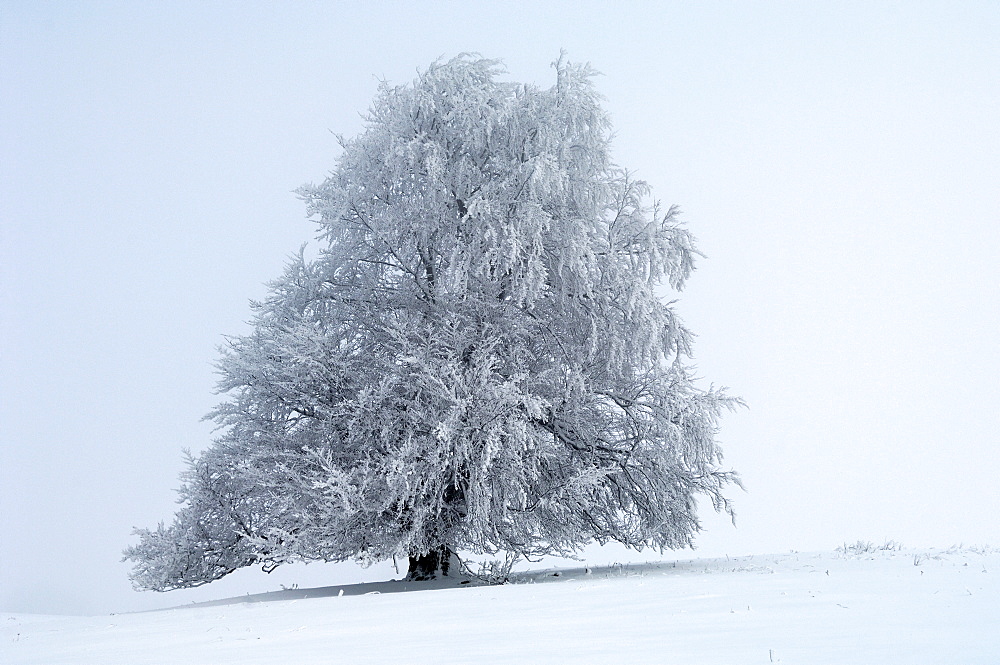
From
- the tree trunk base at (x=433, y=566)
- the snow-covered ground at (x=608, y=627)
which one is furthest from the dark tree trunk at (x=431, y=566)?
the snow-covered ground at (x=608, y=627)

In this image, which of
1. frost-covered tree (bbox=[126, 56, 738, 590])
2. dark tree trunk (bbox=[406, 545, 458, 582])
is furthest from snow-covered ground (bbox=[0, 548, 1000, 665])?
dark tree trunk (bbox=[406, 545, 458, 582])

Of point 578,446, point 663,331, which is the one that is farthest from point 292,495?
point 663,331

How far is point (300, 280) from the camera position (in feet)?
41.6

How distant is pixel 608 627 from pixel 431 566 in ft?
26.3

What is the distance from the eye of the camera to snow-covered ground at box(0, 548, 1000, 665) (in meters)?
3.65

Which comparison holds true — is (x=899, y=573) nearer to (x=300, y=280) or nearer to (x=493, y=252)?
(x=493, y=252)

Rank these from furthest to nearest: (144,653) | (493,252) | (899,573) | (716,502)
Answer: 1. (716,502)
2. (493,252)
3. (899,573)
4. (144,653)

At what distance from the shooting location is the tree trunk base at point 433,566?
39.7 feet

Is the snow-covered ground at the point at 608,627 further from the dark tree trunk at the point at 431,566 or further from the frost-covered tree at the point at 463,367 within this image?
the dark tree trunk at the point at 431,566

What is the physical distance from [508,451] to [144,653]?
6.19 meters

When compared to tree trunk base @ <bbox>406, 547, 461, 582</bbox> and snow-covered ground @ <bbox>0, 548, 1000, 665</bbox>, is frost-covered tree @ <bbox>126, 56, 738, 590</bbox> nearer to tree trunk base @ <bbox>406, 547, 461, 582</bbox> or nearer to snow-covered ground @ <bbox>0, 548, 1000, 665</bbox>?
tree trunk base @ <bbox>406, 547, 461, 582</bbox>

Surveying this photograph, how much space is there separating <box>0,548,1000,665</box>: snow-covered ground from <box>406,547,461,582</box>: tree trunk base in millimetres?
4286

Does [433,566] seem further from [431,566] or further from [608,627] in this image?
[608,627]

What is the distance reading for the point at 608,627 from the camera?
4.55m
